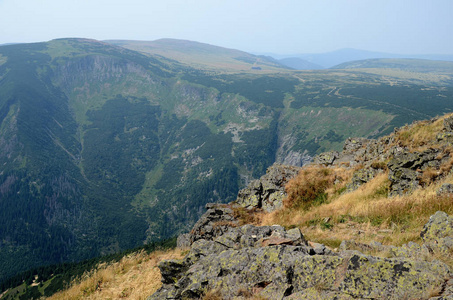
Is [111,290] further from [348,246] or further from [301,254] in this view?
[348,246]

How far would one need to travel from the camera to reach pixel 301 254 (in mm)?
8016

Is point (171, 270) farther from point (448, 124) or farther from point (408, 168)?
point (448, 124)

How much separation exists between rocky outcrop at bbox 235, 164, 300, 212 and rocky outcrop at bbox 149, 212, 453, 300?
12.9 metres

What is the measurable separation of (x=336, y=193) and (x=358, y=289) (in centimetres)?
1526

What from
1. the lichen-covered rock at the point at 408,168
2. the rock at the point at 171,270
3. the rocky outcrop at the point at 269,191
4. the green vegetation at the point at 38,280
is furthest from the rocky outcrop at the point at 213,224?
the green vegetation at the point at 38,280

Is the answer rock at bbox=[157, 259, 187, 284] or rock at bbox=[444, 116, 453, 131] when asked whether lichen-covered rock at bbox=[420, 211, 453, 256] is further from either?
rock at bbox=[444, 116, 453, 131]

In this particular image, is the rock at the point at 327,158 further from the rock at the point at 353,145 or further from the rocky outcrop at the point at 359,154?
the rock at the point at 353,145

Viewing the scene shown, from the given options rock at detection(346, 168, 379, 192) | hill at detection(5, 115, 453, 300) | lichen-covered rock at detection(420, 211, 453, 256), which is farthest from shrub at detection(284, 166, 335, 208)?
lichen-covered rock at detection(420, 211, 453, 256)

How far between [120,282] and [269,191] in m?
16.2

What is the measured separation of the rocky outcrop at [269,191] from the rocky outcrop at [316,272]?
12.9 m

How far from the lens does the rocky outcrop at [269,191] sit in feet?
77.1

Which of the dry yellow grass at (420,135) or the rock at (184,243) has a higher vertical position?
the dry yellow grass at (420,135)

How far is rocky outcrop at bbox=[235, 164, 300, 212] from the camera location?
23491 mm

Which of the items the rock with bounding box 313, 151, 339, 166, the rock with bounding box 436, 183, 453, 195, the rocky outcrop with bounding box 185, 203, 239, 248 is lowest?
the rocky outcrop with bounding box 185, 203, 239, 248
